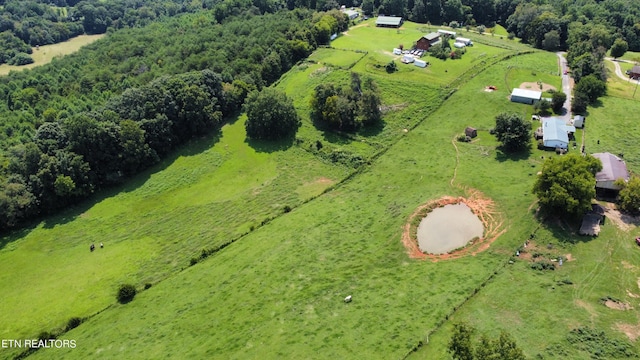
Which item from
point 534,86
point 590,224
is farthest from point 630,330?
point 534,86

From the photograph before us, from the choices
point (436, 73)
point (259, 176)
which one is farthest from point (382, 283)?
point (436, 73)

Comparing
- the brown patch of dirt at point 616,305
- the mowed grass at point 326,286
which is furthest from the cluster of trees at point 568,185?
the brown patch of dirt at point 616,305

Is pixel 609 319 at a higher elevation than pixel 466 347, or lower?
lower

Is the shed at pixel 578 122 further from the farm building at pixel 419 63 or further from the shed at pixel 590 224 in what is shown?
the farm building at pixel 419 63

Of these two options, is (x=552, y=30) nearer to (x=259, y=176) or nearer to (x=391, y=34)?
(x=391, y=34)

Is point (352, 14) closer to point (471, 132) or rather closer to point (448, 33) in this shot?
point (448, 33)
